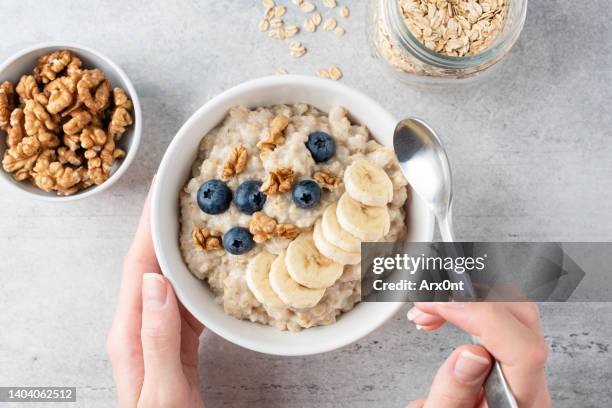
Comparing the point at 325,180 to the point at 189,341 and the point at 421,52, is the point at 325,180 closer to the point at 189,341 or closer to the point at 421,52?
the point at 421,52

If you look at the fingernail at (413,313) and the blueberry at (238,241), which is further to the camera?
the fingernail at (413,313)

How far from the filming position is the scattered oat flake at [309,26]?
183 centimetres

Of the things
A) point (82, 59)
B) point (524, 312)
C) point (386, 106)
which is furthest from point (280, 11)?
point (524, 312)

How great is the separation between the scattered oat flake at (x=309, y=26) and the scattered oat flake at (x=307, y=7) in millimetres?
26

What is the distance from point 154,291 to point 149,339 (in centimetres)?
11

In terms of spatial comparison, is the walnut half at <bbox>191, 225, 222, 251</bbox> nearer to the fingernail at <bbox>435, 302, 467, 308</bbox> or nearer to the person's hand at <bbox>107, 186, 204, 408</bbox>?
the person's hand at <bbox>107, 186, 204, 408</bbox>

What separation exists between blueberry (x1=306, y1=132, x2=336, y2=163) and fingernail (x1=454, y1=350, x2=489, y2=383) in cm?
53

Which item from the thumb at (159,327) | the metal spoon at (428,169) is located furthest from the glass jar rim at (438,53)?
the thumb at (159,327)

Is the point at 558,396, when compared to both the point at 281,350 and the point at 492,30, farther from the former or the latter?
the point at 492,30

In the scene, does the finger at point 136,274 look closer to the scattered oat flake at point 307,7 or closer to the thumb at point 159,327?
the thumb at point 159,327

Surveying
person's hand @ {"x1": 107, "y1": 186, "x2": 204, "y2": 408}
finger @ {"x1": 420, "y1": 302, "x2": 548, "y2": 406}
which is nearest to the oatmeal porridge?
person's hand @ {"x1": 107, "y1": 186, "x2": 204, "y2": 408}

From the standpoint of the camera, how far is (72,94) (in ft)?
5.47

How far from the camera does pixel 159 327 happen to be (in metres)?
A: 1.43

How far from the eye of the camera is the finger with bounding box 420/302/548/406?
4.42 feet
